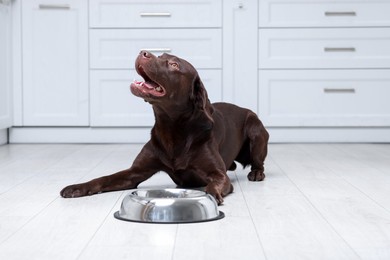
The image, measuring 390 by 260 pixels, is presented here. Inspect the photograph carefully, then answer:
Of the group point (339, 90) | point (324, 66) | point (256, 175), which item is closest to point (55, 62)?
point (324, 66)

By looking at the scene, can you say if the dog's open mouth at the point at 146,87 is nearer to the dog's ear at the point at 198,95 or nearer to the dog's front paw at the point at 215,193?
the dog's ear at the point at 198,95

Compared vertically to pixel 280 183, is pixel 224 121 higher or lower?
higher

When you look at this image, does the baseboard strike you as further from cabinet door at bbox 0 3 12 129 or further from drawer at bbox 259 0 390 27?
drawer at bbox 259 0 390 27

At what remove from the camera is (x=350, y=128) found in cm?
469

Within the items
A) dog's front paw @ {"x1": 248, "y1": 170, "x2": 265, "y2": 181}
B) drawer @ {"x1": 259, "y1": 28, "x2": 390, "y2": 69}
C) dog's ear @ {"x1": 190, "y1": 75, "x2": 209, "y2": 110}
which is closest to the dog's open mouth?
dog's ear @ {"x1": 190, "y1": 75, "x2": 209, "y2": 110}

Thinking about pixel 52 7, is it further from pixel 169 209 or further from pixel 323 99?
pixel 169 209

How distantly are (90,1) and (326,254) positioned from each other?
128 inches

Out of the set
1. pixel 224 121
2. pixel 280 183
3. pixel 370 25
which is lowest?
pixel 280 183

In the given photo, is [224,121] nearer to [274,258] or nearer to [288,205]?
[288,205]

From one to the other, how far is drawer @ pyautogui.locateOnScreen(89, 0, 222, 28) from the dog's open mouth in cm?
215

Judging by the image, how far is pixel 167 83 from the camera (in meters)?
2.50

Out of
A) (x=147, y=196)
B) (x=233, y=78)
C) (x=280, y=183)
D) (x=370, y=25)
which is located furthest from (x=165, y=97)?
(x=370, y=25)

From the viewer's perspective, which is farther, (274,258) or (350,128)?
(350,128)

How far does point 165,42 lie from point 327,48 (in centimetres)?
101
